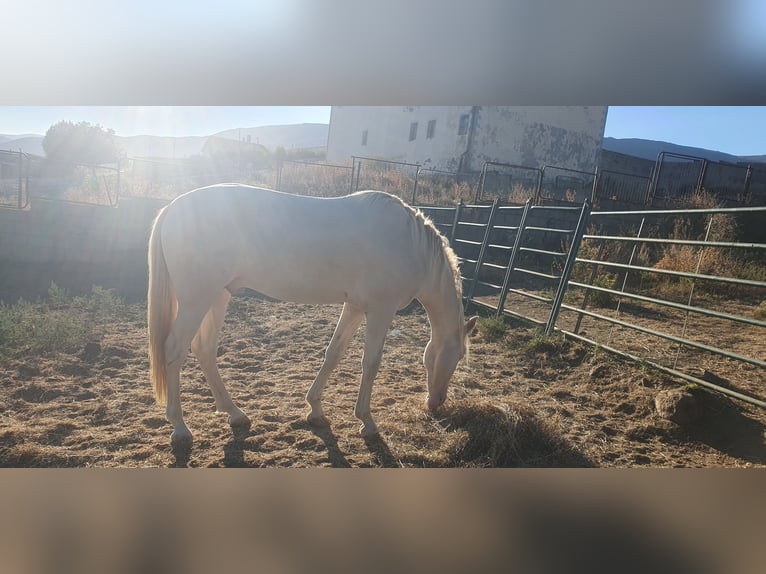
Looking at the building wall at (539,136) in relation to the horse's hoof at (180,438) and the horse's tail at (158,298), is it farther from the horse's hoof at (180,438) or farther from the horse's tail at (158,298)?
the horse's hoof at (180,438)

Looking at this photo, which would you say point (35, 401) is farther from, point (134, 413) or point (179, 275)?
point (179, 275)

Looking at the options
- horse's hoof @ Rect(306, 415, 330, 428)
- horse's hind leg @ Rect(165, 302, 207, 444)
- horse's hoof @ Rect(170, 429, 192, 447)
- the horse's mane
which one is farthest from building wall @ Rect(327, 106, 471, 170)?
horse's hoof @ Rect(170, 429, 192, 447)

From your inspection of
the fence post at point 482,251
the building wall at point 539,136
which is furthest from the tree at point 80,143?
the fence post at point 482,251

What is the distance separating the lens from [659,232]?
11.8 feet

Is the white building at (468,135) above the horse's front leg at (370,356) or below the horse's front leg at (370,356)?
above

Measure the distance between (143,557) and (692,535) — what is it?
5.30 feet

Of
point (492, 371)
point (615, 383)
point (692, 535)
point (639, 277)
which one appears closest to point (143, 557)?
point (692, 535)

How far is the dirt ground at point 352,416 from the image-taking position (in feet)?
6.04

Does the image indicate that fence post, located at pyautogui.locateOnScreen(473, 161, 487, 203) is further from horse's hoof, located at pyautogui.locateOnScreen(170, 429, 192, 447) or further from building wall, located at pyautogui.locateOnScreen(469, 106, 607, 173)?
horse's hoof, located at pyautogui.locateOnScreen(170, 429, 192, 447)

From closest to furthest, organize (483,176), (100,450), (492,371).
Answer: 1. (100,450)
2. (483,176)
3. (492,371)

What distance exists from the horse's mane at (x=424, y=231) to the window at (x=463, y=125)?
428mm

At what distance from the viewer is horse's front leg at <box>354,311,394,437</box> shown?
6.88ft

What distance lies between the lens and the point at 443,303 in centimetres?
223

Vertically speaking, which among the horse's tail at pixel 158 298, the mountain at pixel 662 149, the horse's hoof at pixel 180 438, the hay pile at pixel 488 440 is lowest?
the horse's hoof at pixel 180 438
